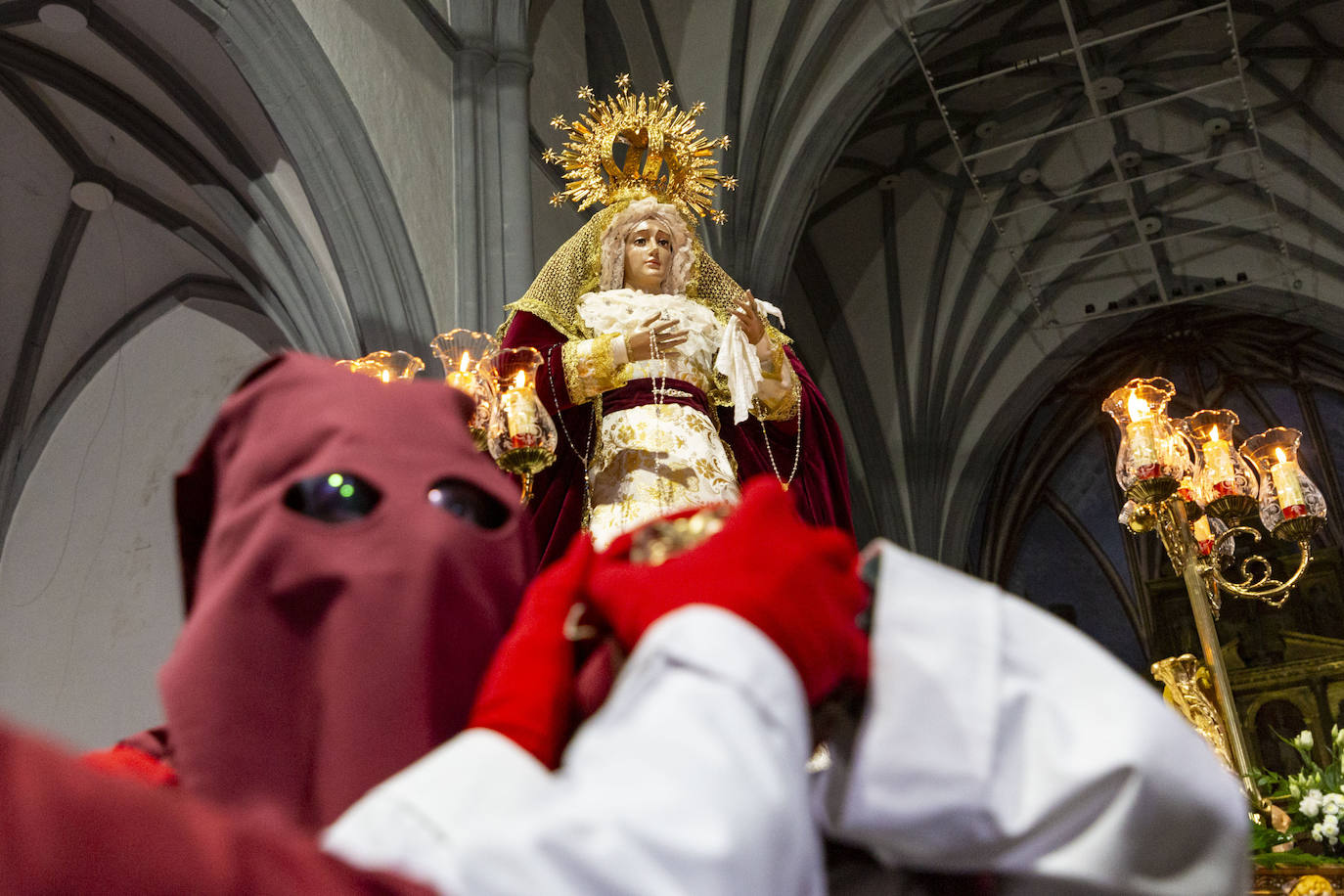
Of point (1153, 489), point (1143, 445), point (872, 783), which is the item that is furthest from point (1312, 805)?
point (872, 783)

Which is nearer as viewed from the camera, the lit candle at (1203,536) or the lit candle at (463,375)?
the lit candle at (463,375)

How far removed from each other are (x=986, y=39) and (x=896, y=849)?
36.6ft

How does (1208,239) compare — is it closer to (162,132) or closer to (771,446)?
(162,132)

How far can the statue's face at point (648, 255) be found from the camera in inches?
143

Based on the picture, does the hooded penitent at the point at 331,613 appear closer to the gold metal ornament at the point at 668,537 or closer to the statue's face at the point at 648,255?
the gold metal ornament at the point at 668,537

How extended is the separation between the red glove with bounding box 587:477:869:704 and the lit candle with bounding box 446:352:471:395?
2.42 metres

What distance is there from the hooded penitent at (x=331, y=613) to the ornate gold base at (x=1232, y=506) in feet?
16.3

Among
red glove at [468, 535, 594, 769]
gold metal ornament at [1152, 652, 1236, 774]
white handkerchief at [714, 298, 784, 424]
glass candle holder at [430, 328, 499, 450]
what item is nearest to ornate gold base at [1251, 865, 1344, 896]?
gold metal ornament at [1152, 652, 1236, 774]

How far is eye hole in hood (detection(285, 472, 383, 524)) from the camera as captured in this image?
1.06m

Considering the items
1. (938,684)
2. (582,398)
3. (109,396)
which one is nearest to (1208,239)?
(109,396)

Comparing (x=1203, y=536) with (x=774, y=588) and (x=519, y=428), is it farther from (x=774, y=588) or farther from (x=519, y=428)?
(x=774, y=588)

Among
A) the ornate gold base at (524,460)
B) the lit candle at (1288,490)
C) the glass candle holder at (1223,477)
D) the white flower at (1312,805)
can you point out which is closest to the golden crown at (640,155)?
the ornate gold base at (524,460)

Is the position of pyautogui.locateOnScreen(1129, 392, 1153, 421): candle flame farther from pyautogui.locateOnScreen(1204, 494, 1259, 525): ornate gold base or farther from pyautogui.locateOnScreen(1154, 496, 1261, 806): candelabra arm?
pyautogui.locateOnScreen(1204, 494, 1259, 525): ornate gold base

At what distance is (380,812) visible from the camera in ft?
2.63
